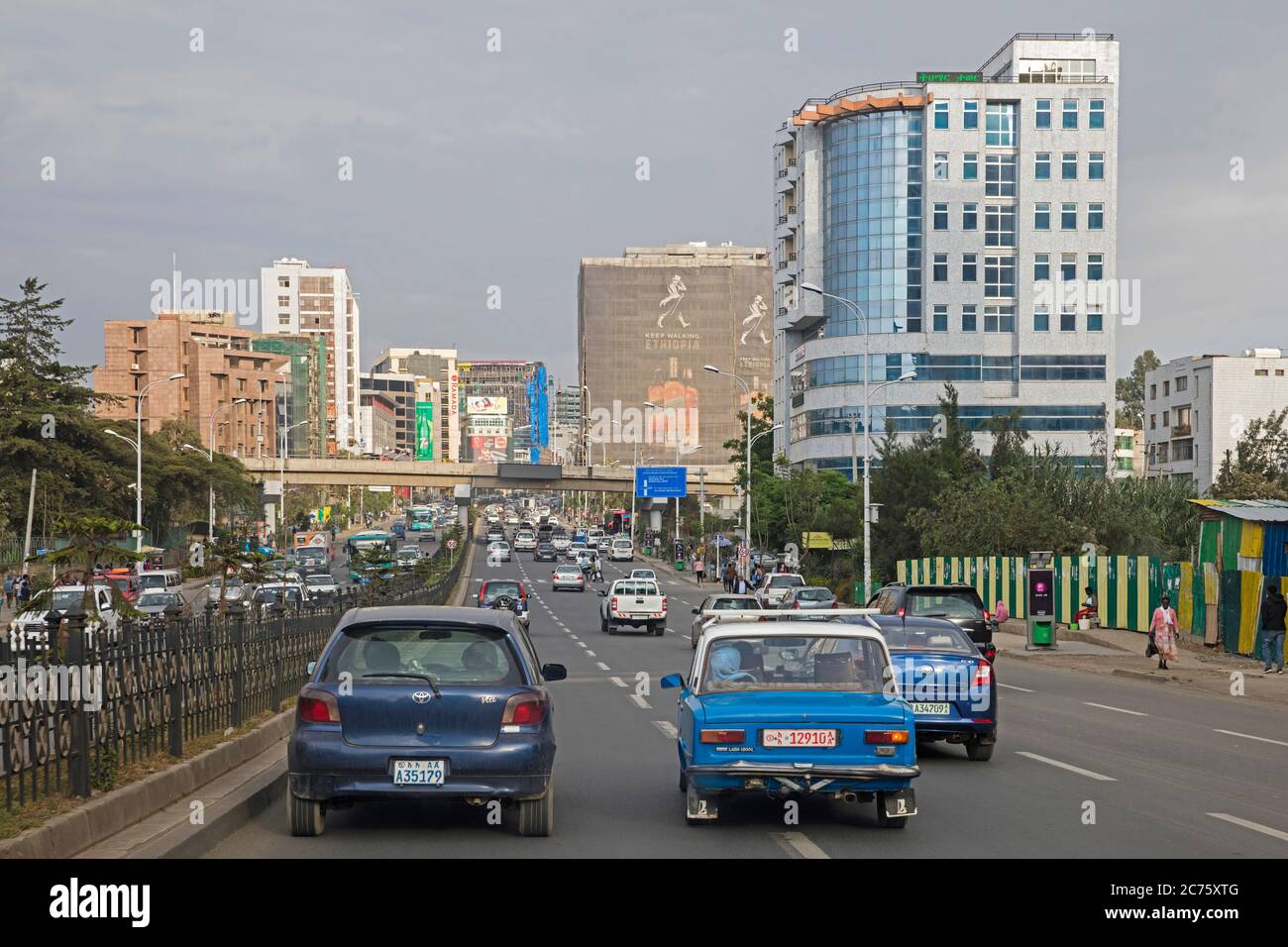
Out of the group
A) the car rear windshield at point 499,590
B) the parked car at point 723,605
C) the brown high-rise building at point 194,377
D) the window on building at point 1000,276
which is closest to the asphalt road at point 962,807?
the parked car at point 723,605

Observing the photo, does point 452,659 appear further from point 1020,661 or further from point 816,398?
point 816,398

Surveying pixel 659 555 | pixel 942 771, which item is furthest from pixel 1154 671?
pixel 659 555

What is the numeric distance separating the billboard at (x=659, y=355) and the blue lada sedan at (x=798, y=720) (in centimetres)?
16883

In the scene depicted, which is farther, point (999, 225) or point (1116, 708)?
point (999, 225)

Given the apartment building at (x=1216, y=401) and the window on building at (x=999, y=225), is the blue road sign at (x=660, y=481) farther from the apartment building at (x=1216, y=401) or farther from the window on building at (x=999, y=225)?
the apartment building at (x=1216, y=401)

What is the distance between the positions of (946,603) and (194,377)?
14216 cm

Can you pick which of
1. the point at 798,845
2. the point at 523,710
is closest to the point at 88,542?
the point at 523,710

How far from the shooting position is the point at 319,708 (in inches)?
397

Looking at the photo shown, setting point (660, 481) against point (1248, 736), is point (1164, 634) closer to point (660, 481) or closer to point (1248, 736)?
point (1248, 736)

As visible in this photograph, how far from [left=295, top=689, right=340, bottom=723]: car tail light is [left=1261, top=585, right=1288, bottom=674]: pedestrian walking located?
22845mm

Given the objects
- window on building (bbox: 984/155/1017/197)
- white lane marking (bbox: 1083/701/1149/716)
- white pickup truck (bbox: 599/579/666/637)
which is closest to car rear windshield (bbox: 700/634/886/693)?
white lane marking (bbox: 1083/701/1149/716)

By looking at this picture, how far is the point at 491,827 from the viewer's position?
35.8 feet

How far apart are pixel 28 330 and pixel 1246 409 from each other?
286ft

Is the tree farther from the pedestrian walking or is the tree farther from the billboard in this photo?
the pedestrian walking
